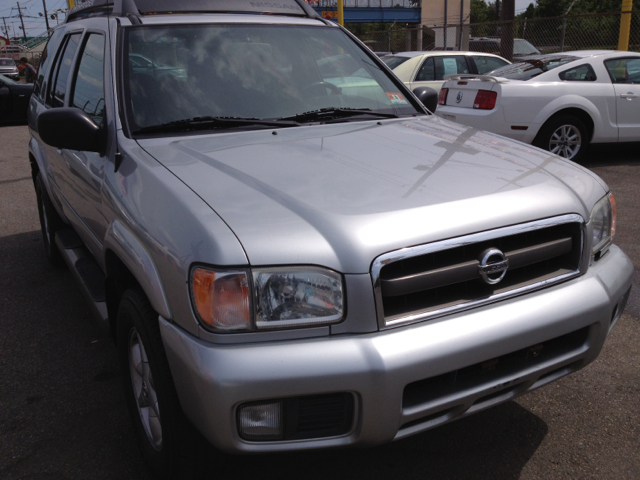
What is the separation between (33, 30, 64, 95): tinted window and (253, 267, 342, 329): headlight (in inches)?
131

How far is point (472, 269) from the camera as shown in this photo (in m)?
2.12

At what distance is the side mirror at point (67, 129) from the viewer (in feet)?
8.93

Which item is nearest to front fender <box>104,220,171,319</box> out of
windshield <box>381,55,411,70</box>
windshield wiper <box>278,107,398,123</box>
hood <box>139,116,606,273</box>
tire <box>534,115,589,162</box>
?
hood <box>139,116,606,273</box>

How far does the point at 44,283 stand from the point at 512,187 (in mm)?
3759

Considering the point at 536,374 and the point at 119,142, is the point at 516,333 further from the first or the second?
the point at 119,142

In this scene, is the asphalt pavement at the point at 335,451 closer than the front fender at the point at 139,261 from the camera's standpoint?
No

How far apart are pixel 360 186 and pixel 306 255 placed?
0.48m

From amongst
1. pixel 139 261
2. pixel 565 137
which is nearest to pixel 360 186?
pixel 139 261

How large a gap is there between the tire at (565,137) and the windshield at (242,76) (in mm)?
5143

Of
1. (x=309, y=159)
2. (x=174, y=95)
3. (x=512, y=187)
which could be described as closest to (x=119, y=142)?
(x=174, y=95)

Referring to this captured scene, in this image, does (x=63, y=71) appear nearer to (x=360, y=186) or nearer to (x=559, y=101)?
(x=360, y=186)

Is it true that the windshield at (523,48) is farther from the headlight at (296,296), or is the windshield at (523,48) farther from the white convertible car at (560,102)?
the headlight at (296,296)

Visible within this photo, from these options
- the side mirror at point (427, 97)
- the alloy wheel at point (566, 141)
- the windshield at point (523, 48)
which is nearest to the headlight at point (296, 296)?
the side mirror at point (427, 97)

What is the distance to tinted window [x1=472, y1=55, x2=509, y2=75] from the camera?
1097 cm
